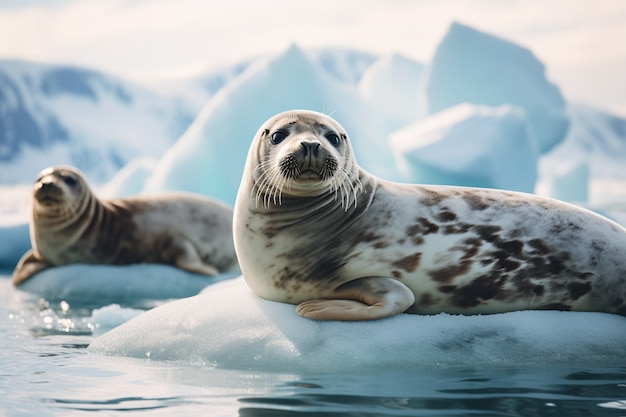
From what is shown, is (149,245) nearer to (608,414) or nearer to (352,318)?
(352,318)

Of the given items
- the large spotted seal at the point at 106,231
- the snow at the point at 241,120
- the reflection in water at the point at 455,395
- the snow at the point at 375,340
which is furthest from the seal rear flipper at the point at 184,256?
the snow at the point at 241,120

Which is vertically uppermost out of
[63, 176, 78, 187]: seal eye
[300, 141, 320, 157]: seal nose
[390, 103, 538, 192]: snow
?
[390, 103, 538, 192]: snow

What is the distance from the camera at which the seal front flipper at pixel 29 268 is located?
8.21 m

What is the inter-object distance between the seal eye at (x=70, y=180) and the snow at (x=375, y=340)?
4547 millimetres

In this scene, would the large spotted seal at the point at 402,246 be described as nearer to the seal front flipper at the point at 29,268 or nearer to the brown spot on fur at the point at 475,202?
the brown spot on fur at the point at 475,202

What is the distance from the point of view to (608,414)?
2.72m

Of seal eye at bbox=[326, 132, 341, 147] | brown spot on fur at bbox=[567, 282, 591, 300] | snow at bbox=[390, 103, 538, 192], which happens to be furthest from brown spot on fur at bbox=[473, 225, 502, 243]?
snow at bbox=[390, 103, 538, 192]

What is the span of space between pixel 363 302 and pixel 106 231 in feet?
16.7

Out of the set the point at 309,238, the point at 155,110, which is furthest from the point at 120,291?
the point at 155,110

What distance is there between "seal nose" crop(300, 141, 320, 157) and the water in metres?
0.87

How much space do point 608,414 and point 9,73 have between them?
5694 cm

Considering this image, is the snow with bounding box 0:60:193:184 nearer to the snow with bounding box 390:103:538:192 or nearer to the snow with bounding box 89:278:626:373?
the snow with bounding box 390:103:538:192

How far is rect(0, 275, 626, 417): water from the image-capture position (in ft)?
9.11

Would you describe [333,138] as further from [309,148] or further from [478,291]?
[478,291]
